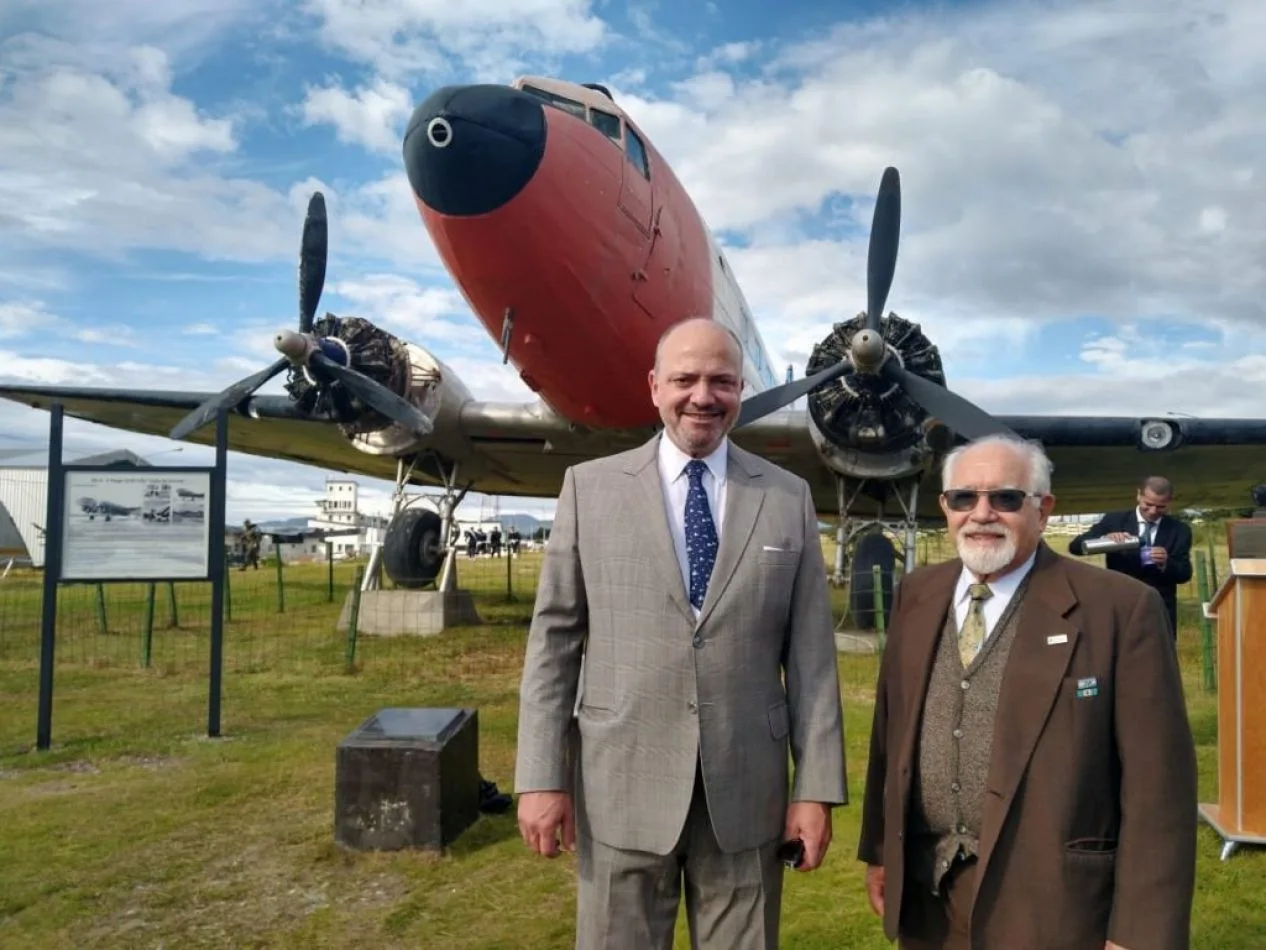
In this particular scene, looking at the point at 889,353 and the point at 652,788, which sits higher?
the point at 889,353

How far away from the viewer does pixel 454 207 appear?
7.87 meters

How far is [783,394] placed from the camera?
9.91m

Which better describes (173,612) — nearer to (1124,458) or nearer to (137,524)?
(137,524)

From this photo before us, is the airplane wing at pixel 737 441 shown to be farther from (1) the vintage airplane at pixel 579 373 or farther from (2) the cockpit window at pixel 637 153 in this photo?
(2) the cockpit window at pixel 637 153

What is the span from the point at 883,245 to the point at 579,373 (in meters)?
3.65

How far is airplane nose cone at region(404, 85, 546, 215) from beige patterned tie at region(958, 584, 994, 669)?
615cm

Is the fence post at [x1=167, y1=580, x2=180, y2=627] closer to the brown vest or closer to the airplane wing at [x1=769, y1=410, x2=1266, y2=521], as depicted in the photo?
the airplane wing at [x1=769, y1=410, x2=1266, y2=521]

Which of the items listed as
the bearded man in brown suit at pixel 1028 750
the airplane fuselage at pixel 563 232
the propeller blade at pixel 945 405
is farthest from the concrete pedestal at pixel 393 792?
the propeller blade at pixel 945 405

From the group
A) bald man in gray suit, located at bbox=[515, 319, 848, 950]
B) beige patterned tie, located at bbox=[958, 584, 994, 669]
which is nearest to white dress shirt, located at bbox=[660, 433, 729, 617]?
bald man in gray suit, located at bbox=[515, 319, 848, 950]

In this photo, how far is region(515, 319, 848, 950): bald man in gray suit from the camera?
2.34 meters

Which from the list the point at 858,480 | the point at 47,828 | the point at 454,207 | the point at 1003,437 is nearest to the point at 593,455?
the point at 858,480

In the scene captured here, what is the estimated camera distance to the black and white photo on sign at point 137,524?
22.9 ft

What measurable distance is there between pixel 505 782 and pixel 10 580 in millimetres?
27692

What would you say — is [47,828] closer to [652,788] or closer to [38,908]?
[38,908]
